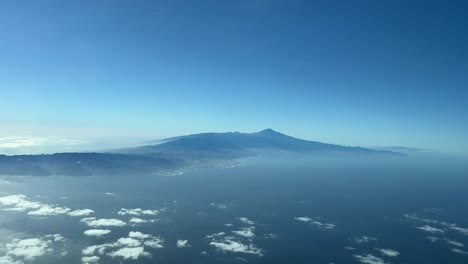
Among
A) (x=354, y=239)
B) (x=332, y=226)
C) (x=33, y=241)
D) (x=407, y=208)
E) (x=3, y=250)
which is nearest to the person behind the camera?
(x=3, y=250)

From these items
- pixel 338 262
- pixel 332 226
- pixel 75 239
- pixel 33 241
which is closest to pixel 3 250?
pixel 33 241

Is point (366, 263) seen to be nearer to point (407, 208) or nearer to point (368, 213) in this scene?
point (368, 213)

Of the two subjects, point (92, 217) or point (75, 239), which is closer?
point (75, 239)

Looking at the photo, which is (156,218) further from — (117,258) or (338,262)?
(338,262)

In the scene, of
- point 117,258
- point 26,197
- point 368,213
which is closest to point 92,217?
point 117,258

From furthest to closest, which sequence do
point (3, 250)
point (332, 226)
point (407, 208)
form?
point (407, 208) → point (332, 226) → point (3, 250)

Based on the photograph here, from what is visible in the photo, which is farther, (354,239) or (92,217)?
(92,217)

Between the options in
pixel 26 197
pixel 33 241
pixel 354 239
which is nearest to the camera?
pixel 33 241

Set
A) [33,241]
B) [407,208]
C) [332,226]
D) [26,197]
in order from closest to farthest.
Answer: [33,241] < [332,226] < [407,208] < [26,197]

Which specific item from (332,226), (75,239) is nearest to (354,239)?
(332,226)
